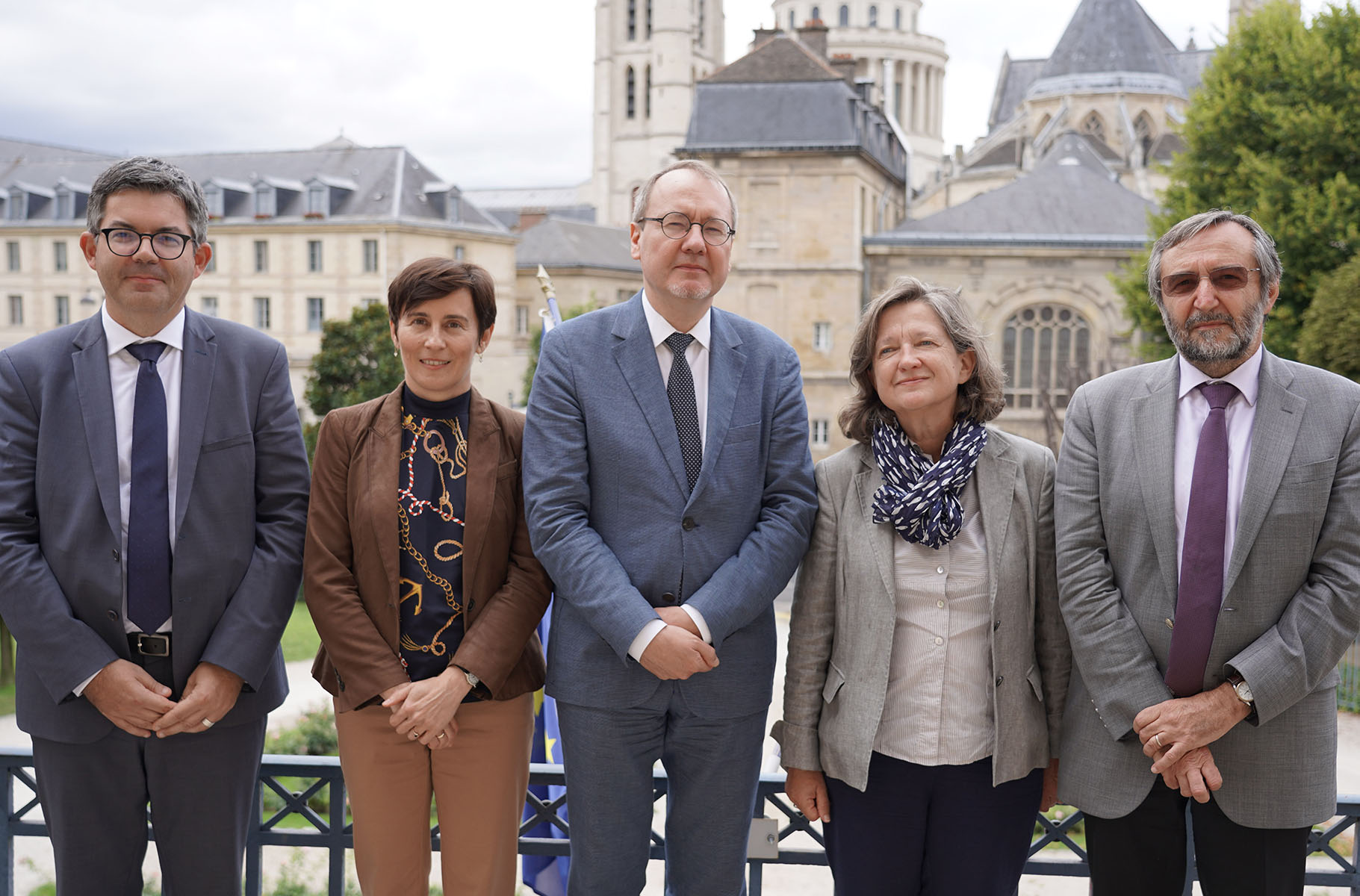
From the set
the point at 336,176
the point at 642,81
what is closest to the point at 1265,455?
the point at 336,176

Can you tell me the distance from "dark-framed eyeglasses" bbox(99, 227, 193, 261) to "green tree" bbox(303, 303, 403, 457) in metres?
27.7

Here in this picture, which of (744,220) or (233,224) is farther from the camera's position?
(233,224)

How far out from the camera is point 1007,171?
4872cm

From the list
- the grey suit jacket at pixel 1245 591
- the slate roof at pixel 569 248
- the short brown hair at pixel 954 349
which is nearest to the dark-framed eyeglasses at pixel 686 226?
the short brown hair at pixel 954 349

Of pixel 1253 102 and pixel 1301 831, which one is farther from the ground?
pixel 1253 102

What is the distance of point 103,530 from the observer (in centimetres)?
281

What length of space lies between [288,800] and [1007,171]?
163ft

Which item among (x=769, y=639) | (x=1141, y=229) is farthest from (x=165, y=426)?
(x=1141, y=229)

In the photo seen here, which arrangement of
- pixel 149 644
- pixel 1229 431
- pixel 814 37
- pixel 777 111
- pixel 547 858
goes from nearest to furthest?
pixel 1229 431
pixel 149 644
pixel 547 858
pixel 777 111
pixel 814 37

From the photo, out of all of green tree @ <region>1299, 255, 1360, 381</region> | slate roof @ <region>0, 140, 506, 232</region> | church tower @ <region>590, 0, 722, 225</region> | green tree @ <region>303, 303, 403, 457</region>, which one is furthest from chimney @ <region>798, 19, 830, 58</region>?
church tower @ <region>590, 0, 722, 225</region>

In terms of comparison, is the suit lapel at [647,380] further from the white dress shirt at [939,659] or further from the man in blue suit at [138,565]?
the man in blue suit at [138,565]

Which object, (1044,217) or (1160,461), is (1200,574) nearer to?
(1160,461)

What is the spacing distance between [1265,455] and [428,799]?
227cm

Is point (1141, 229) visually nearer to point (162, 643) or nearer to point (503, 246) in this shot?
point (503, 246)
